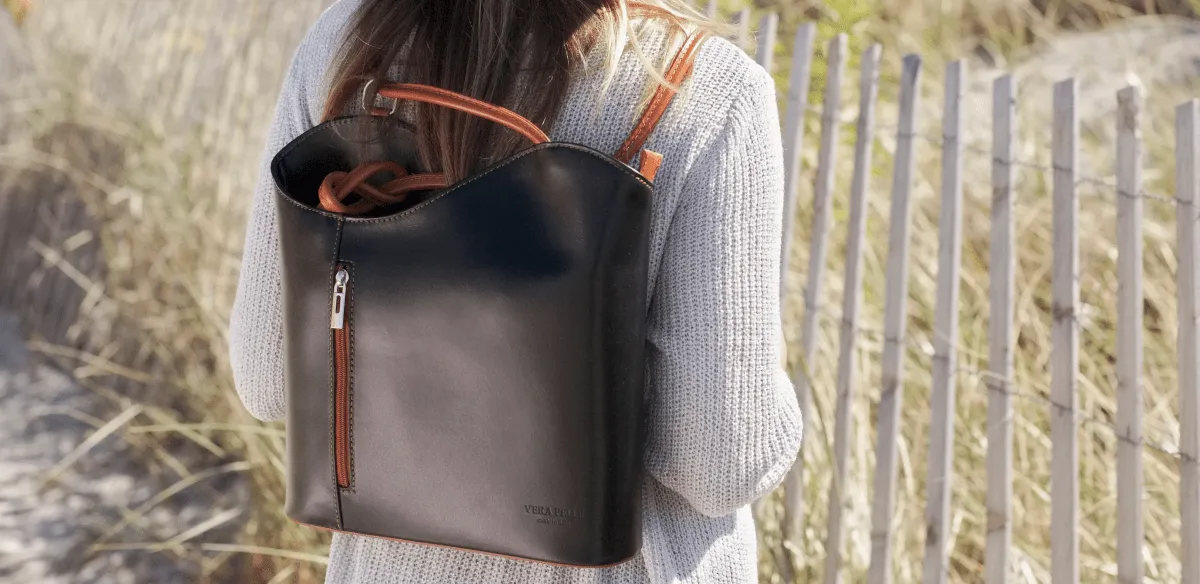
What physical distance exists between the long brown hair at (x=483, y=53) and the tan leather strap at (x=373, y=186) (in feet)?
0.07

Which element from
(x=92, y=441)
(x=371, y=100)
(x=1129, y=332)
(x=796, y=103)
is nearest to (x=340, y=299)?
(x=371, y=100)

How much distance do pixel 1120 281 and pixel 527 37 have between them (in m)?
1.18

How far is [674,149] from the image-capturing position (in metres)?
0.95

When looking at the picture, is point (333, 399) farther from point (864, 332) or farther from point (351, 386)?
point (864, 332)

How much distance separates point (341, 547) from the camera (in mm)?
1177

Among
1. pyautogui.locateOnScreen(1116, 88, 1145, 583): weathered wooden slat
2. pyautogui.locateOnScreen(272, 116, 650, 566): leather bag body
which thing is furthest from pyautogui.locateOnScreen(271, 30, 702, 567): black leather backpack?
pyautogui.locateOnScreen(1116, 88, 1145, 583): weathered wooden slat

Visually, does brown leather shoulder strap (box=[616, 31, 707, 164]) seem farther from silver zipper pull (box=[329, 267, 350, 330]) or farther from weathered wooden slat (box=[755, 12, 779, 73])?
weathered wooden slat (box=[755, 12, 779, 73])

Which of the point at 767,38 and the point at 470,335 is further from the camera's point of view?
the point at 767,38

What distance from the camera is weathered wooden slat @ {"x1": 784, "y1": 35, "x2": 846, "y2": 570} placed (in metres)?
2.22

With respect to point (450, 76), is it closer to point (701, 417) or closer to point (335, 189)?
point (335, 189)

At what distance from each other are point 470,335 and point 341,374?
0.45 feet

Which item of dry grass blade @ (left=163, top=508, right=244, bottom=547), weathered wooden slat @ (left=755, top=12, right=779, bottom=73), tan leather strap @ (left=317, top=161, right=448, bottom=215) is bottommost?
dry grass blade @ (left=163, top=508, right=244, bottom=547)

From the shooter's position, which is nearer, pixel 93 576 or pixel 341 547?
pixel 341 547

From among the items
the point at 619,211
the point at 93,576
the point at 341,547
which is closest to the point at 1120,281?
the point at 619,211
